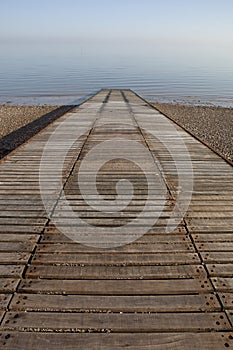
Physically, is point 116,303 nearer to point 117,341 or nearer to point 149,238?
point 117,341

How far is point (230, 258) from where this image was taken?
4012 millimetres

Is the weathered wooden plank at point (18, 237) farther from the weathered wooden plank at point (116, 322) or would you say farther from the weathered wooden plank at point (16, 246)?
the weathered wooden plank at point (116, 322)

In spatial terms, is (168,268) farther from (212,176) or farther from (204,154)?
(204,154)

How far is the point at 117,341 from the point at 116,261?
1214mm

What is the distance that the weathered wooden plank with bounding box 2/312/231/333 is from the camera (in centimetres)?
293

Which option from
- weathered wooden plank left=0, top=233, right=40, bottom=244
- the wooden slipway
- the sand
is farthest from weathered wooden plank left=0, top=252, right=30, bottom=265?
the sand

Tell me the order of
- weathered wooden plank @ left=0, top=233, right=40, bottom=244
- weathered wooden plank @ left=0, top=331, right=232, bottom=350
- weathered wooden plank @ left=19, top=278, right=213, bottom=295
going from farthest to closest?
weathered wooden plank @ left=0, top=233, right=40, bottom=244, weathered wooden plank @ left=19, top=278, right=213, bottom=295, weathered wooden plank @ left=0, top=331, right=232, bottom=350

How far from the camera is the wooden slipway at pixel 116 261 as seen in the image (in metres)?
2.90

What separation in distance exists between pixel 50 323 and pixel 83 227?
1843mm

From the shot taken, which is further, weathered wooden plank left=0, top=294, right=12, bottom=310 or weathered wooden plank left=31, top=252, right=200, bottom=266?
weathered wooden plank left=31, top=252, right=200, bottom=266

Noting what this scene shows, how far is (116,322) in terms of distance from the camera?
9.83ft

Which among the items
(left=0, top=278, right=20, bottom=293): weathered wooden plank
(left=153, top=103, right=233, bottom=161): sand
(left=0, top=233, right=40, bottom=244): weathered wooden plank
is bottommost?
(left=153, top=103, right=233, bottom=161): sand

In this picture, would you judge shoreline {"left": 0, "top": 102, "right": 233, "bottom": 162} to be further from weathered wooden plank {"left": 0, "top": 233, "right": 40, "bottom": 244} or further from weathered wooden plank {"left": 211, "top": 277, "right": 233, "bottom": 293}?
weathered wooden plank {"left": 211, "top": 277, "right": 233, "bottom": 293}

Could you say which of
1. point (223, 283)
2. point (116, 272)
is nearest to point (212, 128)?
point (223, 283)
